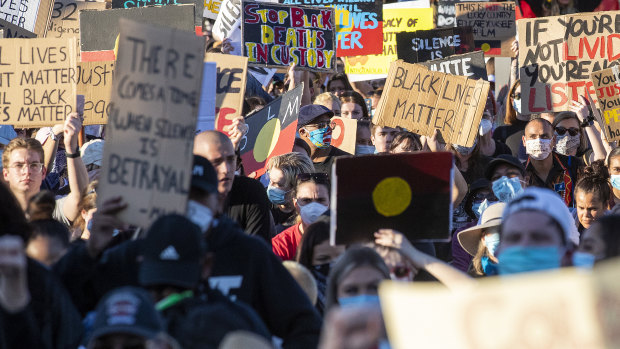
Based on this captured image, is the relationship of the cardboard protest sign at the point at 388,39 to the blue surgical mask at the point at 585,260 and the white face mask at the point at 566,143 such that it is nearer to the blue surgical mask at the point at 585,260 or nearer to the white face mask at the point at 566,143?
the white face mask at the point at 566,143

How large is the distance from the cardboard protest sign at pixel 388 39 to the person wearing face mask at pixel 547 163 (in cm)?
510

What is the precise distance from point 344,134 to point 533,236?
235 inches

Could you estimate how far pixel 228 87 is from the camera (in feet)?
27.4

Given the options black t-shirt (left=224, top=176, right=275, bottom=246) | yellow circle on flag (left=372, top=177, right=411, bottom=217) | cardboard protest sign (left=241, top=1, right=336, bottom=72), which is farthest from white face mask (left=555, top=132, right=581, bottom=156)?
yellow circle on flag (left=372, top=177, right=411, bottom=217)

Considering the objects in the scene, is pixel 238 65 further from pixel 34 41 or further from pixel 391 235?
pixel 391 235

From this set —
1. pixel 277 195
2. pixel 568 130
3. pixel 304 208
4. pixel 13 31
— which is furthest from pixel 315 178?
pixel 13 31

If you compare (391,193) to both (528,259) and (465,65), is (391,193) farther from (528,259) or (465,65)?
(465,65)

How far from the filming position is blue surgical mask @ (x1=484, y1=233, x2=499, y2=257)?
6.63 metres

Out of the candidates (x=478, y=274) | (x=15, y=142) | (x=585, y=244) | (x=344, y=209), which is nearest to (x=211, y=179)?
(x=344, y=209)

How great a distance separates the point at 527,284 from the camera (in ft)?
8.58

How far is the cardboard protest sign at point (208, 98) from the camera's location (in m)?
7.54

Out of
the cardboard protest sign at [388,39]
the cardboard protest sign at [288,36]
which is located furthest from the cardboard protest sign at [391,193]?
the cardboard protest sign at [388,39]

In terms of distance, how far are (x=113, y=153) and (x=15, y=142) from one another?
293cm

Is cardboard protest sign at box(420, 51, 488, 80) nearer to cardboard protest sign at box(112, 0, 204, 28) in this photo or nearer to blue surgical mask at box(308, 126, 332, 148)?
blue surgical mask at box(308, 126, 332, 148)
